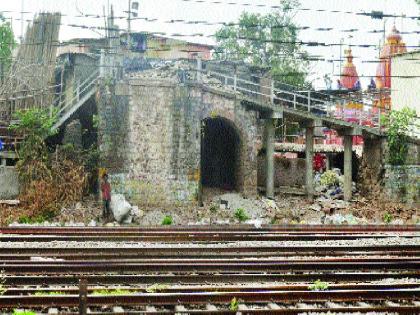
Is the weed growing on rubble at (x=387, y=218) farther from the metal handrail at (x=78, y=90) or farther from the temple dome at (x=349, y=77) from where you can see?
the temple dome at (x=349, y=77)


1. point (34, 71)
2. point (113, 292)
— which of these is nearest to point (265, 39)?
point (34, 71)

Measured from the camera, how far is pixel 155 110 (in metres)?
25.8

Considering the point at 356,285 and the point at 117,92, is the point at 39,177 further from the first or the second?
the point at 356,285

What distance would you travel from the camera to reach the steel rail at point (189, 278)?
10.4 metres

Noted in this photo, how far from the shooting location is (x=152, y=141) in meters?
25.7

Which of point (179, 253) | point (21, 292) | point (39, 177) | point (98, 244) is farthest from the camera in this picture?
point (39, 177)

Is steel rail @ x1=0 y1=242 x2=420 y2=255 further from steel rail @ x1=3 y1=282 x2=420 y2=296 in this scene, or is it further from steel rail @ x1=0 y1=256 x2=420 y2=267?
steel rail @ x1=3 y1=282 x2=420 y2=296

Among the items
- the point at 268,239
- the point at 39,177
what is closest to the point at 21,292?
the point at 268,239

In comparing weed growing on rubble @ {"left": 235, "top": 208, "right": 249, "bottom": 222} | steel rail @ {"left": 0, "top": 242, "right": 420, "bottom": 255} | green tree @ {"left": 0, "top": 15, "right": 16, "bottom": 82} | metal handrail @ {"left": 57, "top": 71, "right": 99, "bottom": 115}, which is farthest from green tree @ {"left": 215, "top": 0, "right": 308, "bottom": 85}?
steel rail @ {"left": 0, "top": 242, "right": 420, "bottom": 255}

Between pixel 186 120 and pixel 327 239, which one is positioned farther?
pixel 186 120

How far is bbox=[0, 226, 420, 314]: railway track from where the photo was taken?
9.21 m

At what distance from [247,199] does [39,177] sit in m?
8.13

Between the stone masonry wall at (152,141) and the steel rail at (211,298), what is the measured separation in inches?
630

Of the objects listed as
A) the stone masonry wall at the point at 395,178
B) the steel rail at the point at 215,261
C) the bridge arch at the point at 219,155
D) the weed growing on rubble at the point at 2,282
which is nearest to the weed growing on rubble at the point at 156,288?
the steel rail at the point at 215,261
